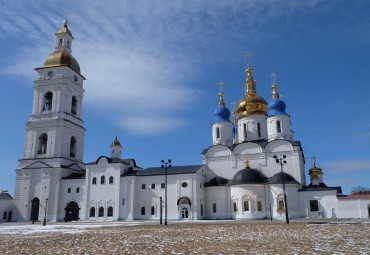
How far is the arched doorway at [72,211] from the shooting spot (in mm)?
41312

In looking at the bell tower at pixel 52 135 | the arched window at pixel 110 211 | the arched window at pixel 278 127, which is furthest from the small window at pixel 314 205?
the bell tower at pixel 52 135

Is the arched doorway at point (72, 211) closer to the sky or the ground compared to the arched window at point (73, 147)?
closer to the ground

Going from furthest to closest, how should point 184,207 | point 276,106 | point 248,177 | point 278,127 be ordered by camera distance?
1. point 276,106
2. point 278,127
3. point 184,207
4. point 248,177

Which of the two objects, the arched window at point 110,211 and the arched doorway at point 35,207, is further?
the arched doorway at point 35,207

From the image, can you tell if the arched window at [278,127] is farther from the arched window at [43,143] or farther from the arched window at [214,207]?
the arched window at [43,143]

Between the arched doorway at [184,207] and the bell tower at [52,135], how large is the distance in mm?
16277

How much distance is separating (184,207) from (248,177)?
8.40 m

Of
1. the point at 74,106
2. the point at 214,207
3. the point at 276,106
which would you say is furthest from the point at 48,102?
the point at 276,106

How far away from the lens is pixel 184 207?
38062 millimetres

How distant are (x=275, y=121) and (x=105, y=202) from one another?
79.1 feet

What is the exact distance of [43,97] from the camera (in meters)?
45.2

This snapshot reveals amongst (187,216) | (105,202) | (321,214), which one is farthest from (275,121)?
(105,202)

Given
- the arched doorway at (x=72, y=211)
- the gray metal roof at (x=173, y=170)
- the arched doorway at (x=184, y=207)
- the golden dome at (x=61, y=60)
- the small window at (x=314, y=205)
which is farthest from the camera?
the golden dome at (x=61, y=60)

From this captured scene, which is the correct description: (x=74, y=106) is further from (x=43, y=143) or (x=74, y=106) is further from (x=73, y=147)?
(x=43, y=143)
